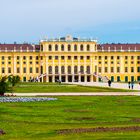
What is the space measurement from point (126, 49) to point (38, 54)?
20.6m

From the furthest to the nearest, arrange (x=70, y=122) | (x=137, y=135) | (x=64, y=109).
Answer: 1. (x=64, y=109)
2. (x=70, y=122)
3. (x=137, y=135)

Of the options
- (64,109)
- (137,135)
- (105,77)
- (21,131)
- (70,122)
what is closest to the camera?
(137,135)

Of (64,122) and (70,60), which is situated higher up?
(70,60)

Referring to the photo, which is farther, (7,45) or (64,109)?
(7,45)

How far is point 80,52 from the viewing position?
13162cm

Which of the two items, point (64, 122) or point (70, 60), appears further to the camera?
point (70, 60)

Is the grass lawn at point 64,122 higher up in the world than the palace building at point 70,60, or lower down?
lower down

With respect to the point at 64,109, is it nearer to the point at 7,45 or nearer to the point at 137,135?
the point at 137,135

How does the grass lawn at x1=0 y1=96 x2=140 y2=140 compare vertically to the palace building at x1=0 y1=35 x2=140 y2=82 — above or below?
below

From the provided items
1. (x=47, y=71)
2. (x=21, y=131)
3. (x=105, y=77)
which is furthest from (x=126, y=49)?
(x=21, y=131)

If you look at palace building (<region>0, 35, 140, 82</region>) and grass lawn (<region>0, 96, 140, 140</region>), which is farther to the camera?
palace building (<region>0, 35, 140, 82</region>)

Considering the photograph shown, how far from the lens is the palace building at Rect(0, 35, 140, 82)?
131m

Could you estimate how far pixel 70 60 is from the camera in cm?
13175

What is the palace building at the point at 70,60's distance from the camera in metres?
131
